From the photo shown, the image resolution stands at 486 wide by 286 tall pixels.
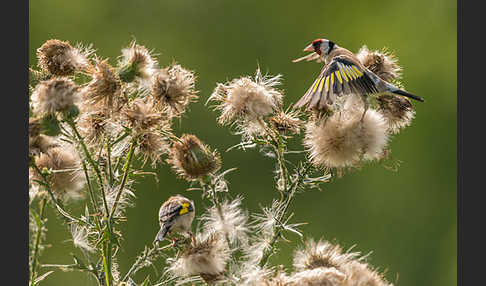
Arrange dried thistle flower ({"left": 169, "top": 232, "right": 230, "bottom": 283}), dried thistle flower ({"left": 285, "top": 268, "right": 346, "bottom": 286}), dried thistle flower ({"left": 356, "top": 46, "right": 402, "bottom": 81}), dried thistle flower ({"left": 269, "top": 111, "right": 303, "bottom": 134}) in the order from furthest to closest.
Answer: dried thistle flower ({"left": 356, "top": 46, "right": 402, "bottom": 81}) → dried thistle flower ({"left": 269, "top": 111, "right": 303, "bottom": 134}) → dried thistle flower ({"left": 169, "top": 232, "right": 230, "bottom": 283}) → dried thistle flower ({"left": 285, "top": 268, "right": 346, "bottom": 286})

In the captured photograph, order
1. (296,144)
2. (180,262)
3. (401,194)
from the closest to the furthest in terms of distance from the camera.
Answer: (180,262), (296,144), (401,194)

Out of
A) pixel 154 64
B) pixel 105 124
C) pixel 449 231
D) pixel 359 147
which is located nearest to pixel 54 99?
pixel 105 124

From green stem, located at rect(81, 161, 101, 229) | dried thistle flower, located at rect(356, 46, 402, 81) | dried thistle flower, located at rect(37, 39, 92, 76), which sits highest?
dried thistle flower, located at rect(356, 46, 402, 81)

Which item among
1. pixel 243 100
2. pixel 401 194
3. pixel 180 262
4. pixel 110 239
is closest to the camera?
pixel 110 239

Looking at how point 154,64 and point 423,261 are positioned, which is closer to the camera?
point 154,64

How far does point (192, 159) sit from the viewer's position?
1992mm

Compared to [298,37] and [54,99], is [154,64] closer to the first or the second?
[54,99]

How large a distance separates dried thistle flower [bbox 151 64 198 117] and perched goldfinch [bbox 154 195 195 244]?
30cm

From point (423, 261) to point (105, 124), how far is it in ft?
15.5

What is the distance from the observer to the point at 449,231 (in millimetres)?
6477

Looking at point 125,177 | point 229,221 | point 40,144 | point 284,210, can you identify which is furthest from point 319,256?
point 40,144

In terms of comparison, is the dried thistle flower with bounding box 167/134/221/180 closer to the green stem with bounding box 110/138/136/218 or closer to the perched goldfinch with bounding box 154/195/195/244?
the perched goldfinch with bounding box 154/195/195/244

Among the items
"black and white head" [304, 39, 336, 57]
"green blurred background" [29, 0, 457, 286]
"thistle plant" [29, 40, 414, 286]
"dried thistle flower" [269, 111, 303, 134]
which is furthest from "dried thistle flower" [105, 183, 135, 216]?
"green blurred background" [29, 0, 457, 286]

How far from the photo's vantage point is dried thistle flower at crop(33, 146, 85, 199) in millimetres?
1954
